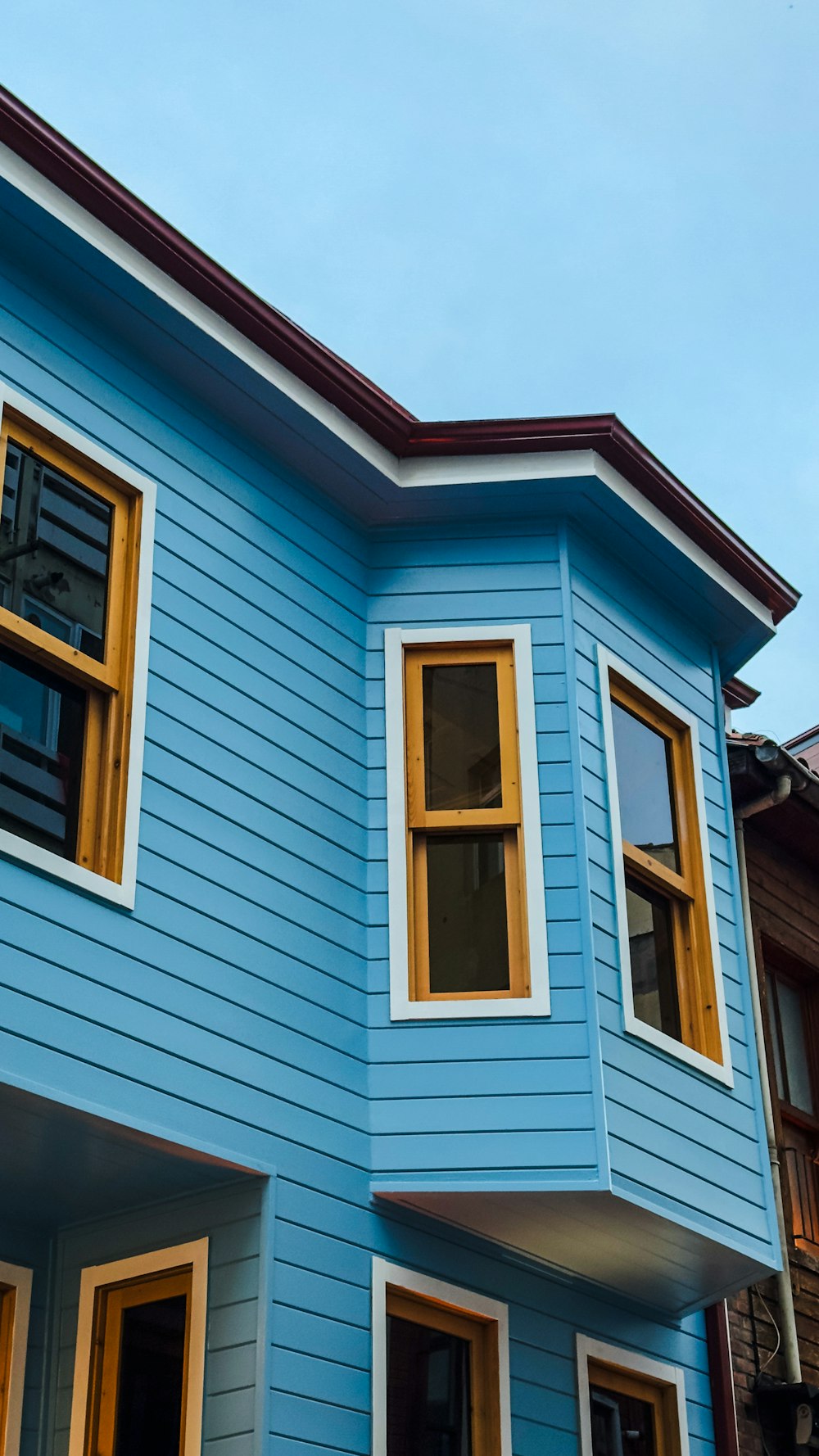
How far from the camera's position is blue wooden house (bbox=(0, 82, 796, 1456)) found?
7.01m

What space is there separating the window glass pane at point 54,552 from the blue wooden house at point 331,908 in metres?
0.02

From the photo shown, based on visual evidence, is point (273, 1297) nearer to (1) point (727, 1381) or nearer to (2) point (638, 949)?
(2) point (638, 949)

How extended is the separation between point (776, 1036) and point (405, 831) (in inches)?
170

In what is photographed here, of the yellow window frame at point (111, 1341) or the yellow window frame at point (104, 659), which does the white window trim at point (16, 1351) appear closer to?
the yellow window frame at point (111, 1341)

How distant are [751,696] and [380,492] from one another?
3.93 metres

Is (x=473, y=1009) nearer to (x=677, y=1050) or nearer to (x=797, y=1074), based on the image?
(x=677, y=1050)

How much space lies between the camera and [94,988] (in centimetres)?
668

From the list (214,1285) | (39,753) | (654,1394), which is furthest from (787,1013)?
(39,753)

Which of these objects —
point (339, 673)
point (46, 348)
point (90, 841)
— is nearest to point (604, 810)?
point (339, 673)

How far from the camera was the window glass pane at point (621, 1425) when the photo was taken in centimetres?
850

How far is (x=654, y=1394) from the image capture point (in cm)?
898

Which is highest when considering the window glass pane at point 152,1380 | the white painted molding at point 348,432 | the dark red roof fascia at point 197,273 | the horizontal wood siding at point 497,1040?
the dark red roof fascia at point 197,273

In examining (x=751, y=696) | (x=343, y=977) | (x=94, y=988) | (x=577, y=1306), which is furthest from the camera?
(x=751, y=696)

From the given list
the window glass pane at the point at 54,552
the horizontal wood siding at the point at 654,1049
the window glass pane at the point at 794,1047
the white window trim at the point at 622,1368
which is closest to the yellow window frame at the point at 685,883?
the horizontal wood siding at the point at 654,1049
